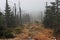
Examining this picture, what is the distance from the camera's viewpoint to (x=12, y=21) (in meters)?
35.7

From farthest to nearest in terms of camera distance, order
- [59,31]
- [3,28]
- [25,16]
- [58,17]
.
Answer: [25,16] < [58,17] < [3,28] < [59,31]

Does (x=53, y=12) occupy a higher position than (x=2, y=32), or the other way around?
(x=53, y=12)

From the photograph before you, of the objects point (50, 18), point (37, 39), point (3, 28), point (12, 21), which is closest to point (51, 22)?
point (50, 18)

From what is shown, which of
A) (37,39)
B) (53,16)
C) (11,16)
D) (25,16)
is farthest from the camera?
(25,16)

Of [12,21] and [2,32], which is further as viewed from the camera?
[12,21]

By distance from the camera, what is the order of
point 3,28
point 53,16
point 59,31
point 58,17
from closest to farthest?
point 59,31 < point 3,28 < point 58,17 < point 53,16

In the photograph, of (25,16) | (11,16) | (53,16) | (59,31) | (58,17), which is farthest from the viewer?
(25,16)

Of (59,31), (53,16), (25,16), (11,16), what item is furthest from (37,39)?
(25,16)

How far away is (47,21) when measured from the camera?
34.5 m

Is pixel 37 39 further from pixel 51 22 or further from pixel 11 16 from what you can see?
pixel 11 16

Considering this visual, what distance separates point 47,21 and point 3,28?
33.8 feet

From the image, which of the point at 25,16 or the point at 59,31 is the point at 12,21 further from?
the point at 25,16

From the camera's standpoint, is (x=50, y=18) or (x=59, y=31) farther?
(x=50, y=18)

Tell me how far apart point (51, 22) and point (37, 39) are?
15.2 metres
